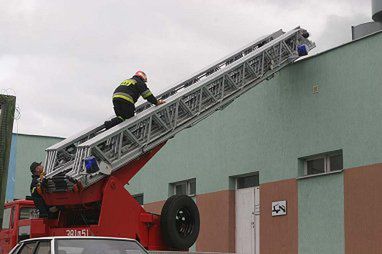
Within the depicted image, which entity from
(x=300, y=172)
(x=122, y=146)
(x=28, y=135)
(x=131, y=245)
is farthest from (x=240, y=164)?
(x=28, y=135)

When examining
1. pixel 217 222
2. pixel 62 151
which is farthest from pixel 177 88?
pixel 217 222

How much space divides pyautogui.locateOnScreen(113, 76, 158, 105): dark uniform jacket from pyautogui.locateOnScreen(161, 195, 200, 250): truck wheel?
2055mm

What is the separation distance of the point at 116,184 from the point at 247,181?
7.03m

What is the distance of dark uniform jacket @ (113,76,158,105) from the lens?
1198cm

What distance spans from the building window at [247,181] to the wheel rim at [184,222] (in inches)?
221

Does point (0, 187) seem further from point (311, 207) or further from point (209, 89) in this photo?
point (311, 207)

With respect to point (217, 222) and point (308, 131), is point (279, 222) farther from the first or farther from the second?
point (217, 222)

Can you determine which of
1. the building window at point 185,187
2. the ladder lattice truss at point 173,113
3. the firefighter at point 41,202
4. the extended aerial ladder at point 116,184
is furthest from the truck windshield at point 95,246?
the building window at point 185,187

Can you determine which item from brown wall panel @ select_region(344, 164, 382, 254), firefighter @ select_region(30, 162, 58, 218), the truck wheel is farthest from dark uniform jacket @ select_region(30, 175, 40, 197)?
brown wall panel @ select_region(344, 164, 382, 254)

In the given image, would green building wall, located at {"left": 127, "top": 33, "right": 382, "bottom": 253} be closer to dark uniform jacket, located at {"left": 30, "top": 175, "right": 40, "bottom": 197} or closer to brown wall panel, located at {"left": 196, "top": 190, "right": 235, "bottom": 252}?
brown wall panel, located at {"left": 196, "top": 190, "right": 235, "bottom": 252}

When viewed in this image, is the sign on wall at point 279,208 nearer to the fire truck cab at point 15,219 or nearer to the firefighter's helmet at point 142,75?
the firefighter's helmet at point 142,75

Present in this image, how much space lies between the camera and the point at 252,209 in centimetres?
1722

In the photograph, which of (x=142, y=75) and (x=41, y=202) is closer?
(x=41, y=202)

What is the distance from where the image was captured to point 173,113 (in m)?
13.1
